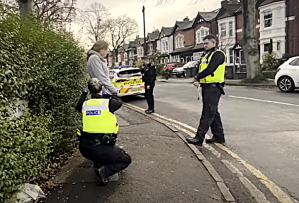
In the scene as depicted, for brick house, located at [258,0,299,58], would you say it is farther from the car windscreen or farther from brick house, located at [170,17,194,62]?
the car windscreen

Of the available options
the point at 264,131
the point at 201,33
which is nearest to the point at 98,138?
the point at 264,131

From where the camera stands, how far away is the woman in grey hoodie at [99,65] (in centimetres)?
504

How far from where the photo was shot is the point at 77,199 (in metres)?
3.54

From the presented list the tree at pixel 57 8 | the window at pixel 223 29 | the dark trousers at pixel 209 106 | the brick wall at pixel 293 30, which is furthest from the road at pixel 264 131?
the window at pixel 223 29

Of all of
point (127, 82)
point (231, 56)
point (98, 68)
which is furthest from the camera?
point (231, 56)

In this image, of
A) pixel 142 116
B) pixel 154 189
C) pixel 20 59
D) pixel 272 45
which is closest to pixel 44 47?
pixel 20 59

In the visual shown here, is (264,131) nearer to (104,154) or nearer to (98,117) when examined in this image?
(104,154)

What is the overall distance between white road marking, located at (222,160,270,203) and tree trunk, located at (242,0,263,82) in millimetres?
15960

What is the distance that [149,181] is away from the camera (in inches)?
163

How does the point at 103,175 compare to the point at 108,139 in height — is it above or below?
below

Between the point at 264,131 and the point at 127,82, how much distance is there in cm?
796

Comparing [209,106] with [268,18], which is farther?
[268,18]

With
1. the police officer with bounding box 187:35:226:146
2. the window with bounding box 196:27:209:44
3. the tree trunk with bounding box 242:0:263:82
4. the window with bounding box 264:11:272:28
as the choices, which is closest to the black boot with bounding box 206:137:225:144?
the police officer with bounding box 187:35:226:146

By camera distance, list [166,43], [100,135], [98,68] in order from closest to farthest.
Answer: [100,135] < [98,68] < [166,43]
